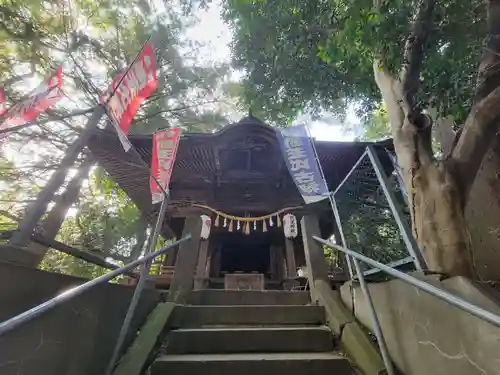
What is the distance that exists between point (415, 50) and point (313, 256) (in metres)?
2.91

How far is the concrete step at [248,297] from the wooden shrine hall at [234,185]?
251cm

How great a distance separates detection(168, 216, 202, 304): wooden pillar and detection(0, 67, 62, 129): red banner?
3.06m

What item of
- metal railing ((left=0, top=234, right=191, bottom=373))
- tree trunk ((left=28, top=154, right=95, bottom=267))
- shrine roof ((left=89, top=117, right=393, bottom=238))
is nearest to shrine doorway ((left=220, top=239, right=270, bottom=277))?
shrine roof ((left=89, top=117, right=393, bottom=238))

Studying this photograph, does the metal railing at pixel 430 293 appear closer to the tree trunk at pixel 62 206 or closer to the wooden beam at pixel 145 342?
the wooden beam at pixel 145 342

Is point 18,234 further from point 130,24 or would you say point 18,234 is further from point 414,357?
point 130,24

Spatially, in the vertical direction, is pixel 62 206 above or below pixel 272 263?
above

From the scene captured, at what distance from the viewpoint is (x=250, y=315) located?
134 inches

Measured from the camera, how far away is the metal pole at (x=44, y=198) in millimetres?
4211

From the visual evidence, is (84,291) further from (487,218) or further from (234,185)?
(234,185)

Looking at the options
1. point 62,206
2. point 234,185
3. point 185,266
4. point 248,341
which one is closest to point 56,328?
point 248,341

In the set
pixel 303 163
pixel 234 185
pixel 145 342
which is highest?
pixel 234 185

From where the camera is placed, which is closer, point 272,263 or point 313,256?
point 313,256

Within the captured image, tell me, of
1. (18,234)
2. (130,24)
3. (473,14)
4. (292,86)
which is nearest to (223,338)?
(18,234)

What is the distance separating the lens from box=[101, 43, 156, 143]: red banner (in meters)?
3.94
